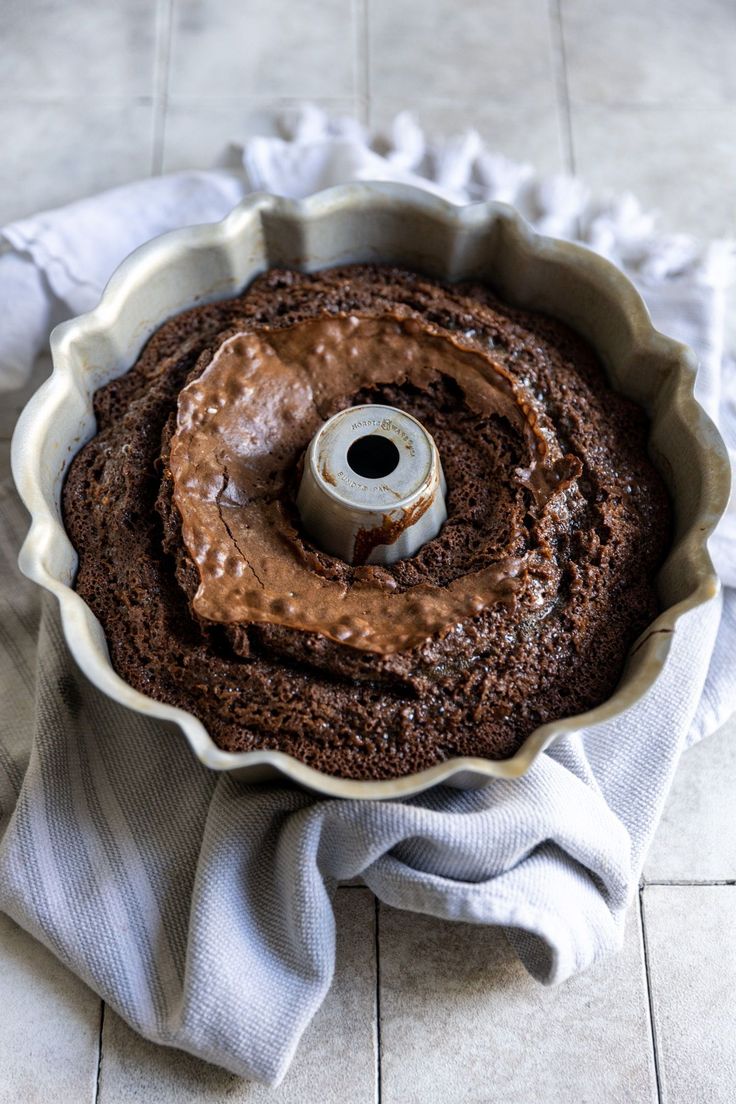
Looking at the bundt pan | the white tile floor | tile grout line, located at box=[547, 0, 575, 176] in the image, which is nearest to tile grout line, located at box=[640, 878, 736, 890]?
the white tile floor

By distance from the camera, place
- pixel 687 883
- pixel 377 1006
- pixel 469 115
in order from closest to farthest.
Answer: pixel 377 1006, pixel 687 883, pixel 469 115

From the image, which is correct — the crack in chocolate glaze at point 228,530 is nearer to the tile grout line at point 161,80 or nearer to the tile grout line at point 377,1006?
the tile grout line at point 377,1006

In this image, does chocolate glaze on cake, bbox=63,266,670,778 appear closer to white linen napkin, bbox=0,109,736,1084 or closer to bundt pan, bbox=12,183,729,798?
bundt pan, bbox=12,183,729,798

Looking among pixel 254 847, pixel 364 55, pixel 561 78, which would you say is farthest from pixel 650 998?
pixel 364 55

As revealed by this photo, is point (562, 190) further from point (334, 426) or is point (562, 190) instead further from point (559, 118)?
point (334, 426)

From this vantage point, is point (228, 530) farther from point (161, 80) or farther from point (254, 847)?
point (161, 80)
